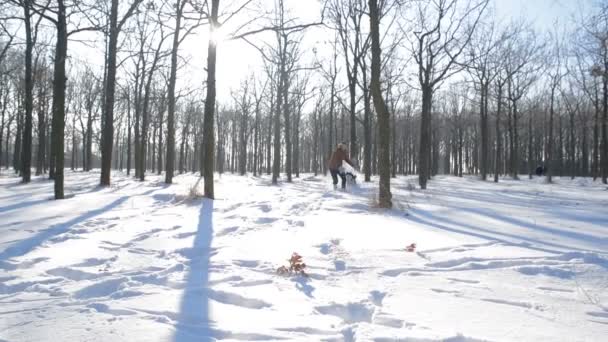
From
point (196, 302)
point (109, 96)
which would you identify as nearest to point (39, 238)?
point (196, 302)

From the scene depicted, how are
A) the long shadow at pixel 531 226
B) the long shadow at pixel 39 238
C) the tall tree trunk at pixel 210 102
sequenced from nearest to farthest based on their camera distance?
the long shadow at pixel 39 238
the long shadow at pixel 531 226
the tall tree trunk at pixel 210 102

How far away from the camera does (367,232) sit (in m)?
5.55

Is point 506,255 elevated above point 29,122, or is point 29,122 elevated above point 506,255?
Answer: point 29,122

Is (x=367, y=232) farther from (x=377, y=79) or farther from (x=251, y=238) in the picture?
(x=377, y=79)

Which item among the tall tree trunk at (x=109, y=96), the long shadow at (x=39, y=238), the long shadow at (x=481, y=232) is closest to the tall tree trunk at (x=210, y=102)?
the long shadow at (x=39, y=238)

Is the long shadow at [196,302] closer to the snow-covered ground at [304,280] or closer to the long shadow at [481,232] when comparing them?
the snow-covered ground at [304,280]

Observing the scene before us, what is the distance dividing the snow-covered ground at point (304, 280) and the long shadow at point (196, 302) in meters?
0.01

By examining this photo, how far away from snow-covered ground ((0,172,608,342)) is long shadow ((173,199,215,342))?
1 cm

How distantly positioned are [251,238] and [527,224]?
4708 mm

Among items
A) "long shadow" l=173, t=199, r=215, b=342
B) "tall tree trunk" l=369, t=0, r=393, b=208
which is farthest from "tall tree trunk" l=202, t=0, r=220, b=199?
"long shadow" l=173, t=199, r=215, b=342

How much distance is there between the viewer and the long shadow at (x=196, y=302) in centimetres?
241

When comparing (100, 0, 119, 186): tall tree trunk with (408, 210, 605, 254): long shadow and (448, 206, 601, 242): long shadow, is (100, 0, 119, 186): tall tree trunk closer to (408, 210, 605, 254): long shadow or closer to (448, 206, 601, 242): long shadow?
(408, 210, 605, 254): long shadow

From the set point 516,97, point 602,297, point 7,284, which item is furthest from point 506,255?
point 516,97

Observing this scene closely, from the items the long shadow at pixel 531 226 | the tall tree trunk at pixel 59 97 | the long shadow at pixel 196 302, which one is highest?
the tall tree trunk at pixel 59 97
